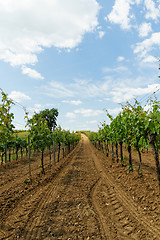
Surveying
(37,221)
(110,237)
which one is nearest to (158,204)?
(110,237)

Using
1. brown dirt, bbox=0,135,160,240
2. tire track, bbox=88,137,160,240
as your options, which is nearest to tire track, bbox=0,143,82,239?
brown dirt, bbox=0,135,160,240

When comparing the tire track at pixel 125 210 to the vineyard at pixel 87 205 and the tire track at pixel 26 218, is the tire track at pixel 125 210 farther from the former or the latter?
the tire track at pixel 26 218

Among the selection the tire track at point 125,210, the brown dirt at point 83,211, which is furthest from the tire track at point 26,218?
the tire track at point 125,210

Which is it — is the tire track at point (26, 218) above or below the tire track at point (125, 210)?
below

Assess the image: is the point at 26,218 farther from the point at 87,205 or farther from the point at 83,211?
the point at 87,205

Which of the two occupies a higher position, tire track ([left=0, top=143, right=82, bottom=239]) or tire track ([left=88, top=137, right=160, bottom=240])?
tire track ([left=88, top=137, right=160, bottom=240])

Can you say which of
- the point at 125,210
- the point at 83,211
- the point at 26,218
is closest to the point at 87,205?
the point at 83,211

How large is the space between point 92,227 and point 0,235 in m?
2.78

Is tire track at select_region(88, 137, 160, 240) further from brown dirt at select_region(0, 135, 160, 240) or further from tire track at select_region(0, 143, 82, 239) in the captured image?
tire track at select_region(0, 143, 82, 239)

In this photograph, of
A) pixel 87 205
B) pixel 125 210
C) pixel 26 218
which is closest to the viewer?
pixel 26 218

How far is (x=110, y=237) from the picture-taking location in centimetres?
418

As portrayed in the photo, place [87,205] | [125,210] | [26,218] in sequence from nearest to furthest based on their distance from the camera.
→ [26,218], [125,210], [87,205]

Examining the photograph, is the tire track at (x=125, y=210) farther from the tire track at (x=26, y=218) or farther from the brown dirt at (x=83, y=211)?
the tire track at (x=26, y=218)

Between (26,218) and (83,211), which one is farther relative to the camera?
(83,211)
